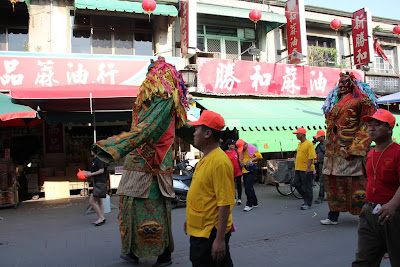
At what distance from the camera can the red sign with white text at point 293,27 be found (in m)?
11.7

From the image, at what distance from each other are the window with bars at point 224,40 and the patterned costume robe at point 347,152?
23.9 ft

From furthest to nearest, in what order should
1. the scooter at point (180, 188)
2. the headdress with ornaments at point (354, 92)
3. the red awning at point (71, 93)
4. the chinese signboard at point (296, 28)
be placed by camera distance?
the chinese signboard at point (296, 28), the scooter at point (180, 188), the red awning at point (71, 93), the headdress with ornaments at point (354, 92)

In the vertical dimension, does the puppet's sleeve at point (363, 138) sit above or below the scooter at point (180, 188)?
above

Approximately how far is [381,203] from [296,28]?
1043 cm

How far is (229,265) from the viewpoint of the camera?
227cm

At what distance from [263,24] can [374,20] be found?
21.0 ft

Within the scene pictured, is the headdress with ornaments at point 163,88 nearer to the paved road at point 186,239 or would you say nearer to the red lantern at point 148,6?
the paved road at point 186,239

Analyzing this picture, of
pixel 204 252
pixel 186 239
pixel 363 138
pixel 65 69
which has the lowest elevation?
pixel 186 239

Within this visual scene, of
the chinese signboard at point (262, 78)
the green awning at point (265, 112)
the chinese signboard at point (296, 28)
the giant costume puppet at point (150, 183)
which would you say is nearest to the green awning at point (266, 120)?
the green awning at point (265, 112)

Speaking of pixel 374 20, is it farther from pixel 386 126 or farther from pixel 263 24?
pixel 386 126

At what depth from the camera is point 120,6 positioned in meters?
9.70

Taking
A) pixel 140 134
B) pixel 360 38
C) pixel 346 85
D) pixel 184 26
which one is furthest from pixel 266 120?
pixel 140 134

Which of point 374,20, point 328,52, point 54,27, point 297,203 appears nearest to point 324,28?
point 328,52

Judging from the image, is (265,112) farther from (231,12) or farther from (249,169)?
(249,169)
